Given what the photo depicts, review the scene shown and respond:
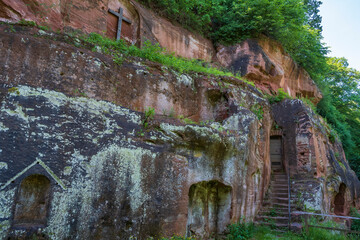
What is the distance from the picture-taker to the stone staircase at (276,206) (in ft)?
32.0

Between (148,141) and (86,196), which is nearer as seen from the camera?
(86,196)

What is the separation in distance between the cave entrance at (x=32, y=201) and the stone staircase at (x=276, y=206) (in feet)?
24.6

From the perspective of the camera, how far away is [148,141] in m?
6.02

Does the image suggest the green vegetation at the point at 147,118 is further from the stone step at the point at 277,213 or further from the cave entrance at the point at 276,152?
the cave entrance at the point at 276,152

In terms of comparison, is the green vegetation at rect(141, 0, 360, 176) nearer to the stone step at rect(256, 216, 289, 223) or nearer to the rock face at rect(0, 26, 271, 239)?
the stone step at rect(256, 216, 289, 223)

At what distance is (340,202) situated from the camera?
1438cm

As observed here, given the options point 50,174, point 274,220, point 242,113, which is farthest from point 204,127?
point 274,220

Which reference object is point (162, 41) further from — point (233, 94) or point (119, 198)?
point (119, 198)

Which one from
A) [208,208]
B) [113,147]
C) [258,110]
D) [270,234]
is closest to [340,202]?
[270,234]

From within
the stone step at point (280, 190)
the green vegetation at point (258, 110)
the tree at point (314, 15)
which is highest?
the tree at point (314, 15)

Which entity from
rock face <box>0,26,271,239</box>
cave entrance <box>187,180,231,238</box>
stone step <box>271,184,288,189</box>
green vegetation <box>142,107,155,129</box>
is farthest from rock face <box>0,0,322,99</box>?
cave entrance <box>187,180,231,238</box>

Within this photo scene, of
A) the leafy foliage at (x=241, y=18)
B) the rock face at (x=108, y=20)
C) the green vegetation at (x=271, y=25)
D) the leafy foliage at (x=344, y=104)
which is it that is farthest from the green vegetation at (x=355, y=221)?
the rock face at (x=108, y=20)

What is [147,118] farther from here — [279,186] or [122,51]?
[279,186]

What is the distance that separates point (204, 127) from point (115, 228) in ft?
11.0
